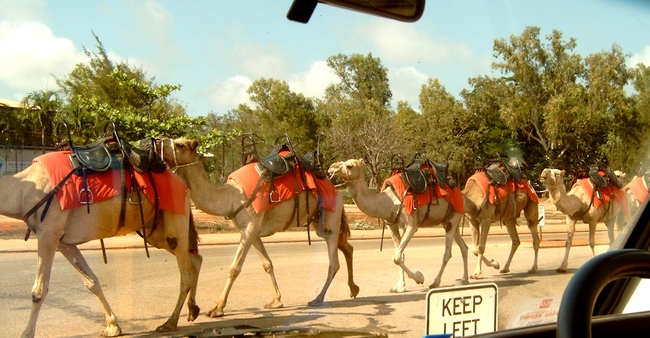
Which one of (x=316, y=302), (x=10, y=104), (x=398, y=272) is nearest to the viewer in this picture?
(x=10, y=104)

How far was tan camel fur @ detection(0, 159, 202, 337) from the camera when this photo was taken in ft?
15.6

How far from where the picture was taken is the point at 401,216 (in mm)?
8391

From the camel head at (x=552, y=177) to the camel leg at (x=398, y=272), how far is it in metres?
1.82

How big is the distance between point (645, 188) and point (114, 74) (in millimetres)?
3538

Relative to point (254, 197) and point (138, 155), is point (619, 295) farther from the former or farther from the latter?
point (254, 197)

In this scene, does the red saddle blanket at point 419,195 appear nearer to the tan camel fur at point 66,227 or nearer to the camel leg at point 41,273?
the tan camel fur at point 66,227

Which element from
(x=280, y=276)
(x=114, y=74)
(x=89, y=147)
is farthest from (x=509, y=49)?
(x=280, y=276)

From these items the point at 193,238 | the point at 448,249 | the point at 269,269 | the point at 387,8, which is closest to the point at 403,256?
the point at 448,249

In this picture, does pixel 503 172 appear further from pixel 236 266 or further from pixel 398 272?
pixel 236 266

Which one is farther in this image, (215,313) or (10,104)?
(215,313)

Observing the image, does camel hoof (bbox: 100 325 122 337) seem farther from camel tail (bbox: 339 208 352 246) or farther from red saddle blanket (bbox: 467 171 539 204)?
red saddle blanket (bbox: 467 171 539 204)

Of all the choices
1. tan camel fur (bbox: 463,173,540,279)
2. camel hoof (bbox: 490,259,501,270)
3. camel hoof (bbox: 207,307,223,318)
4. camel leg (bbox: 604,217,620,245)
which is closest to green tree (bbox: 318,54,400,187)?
camel hoof (bbox: 207,307,223,318)

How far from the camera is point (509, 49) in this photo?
4.41m

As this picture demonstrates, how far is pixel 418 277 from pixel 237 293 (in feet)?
6.68
